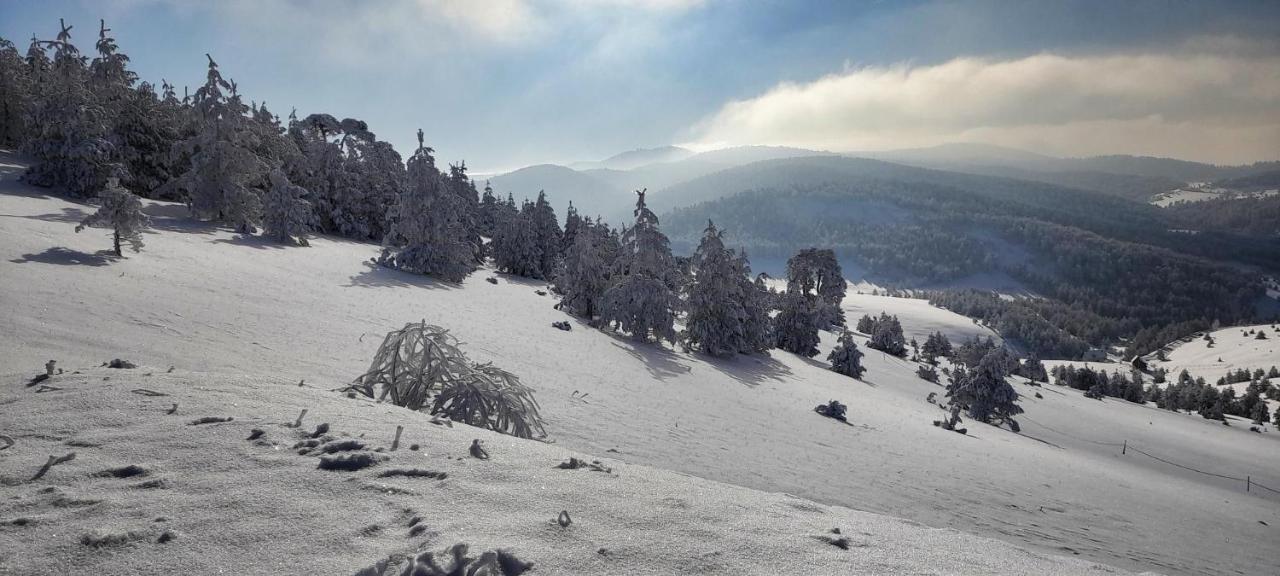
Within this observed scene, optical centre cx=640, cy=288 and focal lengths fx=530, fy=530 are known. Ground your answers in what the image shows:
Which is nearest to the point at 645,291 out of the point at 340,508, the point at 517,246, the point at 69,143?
the point at 340,508

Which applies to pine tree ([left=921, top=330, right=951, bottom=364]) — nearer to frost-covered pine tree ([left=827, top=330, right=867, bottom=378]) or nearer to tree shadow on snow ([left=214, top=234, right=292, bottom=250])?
frost-covered pine tree ([left=827, top=330, right=867, bottom=378])

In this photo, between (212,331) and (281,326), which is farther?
(281,326)

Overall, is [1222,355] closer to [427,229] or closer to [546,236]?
[546,236]

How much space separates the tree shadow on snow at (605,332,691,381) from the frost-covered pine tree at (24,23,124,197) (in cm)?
2166

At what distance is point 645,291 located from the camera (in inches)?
841

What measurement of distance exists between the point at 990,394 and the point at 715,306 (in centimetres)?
1408

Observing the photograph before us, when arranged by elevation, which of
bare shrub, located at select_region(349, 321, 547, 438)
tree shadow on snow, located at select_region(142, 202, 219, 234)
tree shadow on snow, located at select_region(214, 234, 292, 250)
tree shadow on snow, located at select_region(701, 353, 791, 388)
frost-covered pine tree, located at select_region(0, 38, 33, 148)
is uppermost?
frost-covered pine tree, located at select_region(0, 38, 33, 148)

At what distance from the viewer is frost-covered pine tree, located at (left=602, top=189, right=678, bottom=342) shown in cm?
2139

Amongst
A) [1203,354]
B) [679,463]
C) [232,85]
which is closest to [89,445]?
[679,463]

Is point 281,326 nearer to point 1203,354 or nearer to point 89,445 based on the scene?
point 89,445

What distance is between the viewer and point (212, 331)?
8.86 m

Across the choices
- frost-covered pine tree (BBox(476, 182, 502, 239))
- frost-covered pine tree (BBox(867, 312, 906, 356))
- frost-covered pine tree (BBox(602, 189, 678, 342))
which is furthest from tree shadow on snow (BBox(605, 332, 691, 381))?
frost-covered pine tree (BBox(476, 182, 502, 239))

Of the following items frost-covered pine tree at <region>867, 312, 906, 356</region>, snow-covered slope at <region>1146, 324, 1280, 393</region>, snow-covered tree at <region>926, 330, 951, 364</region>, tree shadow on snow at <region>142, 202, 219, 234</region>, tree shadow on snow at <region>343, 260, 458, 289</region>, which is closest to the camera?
tree shadow on snow at <region>343, 260, 458, 289</region>

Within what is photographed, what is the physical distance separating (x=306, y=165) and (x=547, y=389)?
3555cm
